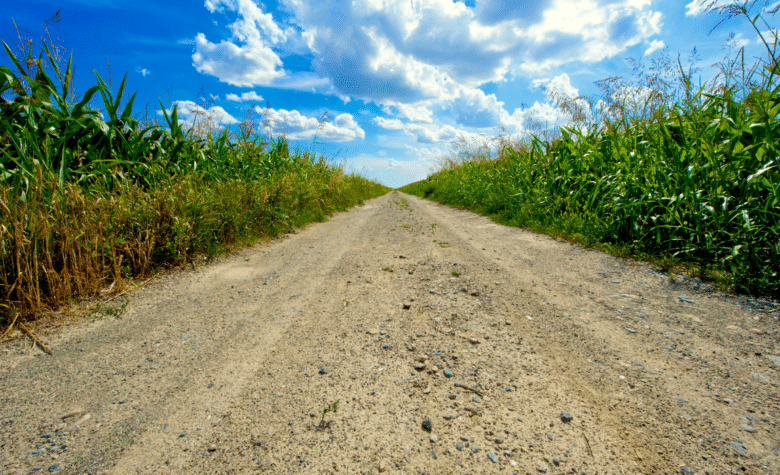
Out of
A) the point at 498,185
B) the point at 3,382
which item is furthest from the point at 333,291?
the point at 498,185

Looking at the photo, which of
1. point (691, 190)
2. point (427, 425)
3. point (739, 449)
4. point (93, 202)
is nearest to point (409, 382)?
point (427, 425)

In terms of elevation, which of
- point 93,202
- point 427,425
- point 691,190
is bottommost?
point 427,425

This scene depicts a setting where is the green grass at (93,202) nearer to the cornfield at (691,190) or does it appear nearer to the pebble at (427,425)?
the pebble at (427,425)

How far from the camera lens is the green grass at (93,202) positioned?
8.57ft

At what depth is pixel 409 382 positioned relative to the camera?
1.78m

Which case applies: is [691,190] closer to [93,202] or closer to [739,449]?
[739,449]

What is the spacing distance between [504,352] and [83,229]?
3.51 m

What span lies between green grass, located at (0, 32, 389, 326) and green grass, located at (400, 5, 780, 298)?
5068 mm

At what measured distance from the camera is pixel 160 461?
137cm

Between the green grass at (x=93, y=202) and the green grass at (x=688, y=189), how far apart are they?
5.07 m

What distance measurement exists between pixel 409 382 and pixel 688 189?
12.9 feet

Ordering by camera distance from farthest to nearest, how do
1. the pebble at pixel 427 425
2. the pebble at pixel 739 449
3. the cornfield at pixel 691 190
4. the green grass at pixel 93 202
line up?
the cornfield at pixel 691 190 < the green grass at pixel 93 202 < the pebble at pixel 427 425 < the pebble at pixel 739 449

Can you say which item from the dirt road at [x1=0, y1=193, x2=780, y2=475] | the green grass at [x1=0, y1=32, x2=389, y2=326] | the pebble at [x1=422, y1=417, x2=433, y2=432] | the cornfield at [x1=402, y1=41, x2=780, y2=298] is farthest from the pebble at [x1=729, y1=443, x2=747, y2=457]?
the green grass at [x1=0, y1=32, x2=389, y2=326]

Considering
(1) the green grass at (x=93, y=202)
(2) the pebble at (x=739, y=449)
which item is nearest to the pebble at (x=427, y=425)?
(2) the pebble at (x=739, y=449)
